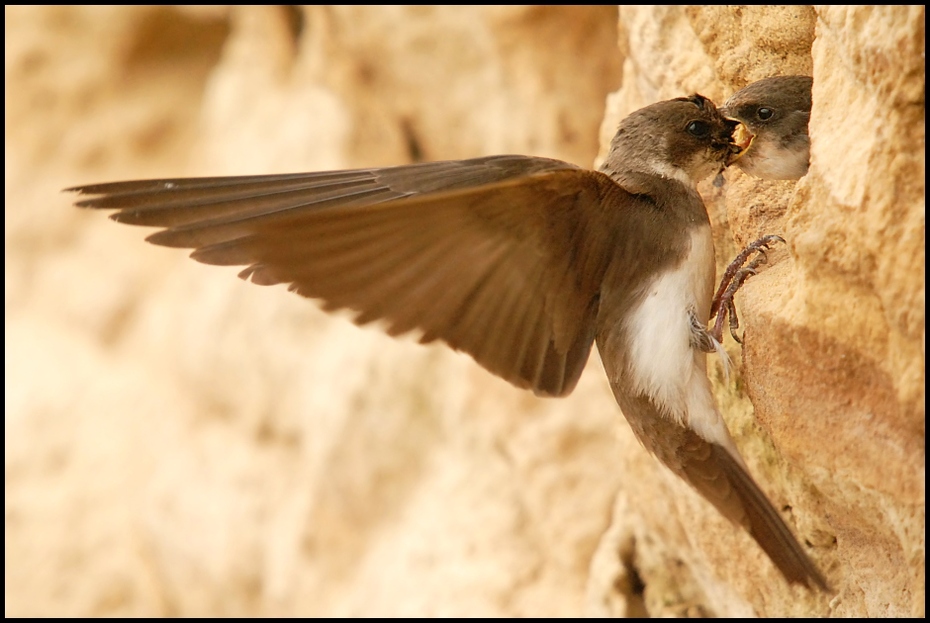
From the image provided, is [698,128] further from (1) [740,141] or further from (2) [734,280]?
(2) [734,280]

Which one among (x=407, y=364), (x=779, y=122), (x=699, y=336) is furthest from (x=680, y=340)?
(x=407, y=364)

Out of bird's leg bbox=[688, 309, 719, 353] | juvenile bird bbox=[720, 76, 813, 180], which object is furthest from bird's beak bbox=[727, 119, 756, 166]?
bird's leg bbox=[688, 309, 719, 353]

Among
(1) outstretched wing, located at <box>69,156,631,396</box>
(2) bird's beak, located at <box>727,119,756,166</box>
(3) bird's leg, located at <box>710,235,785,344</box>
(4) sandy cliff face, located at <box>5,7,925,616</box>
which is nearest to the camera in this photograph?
(4) sandy cliff face, located at <box>5,7,925,616</box>

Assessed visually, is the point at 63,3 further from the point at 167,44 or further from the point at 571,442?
the point at 571,442

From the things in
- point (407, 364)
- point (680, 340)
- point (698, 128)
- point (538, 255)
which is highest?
point (698, 128)

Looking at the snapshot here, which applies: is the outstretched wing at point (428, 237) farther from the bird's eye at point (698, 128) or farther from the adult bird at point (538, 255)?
the bird's eye at point (698, 128)

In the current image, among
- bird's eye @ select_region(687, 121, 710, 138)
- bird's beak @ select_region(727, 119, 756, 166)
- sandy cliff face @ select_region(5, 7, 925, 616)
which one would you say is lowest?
sandy cliff face @ select_region(5, 7, 925, 616)

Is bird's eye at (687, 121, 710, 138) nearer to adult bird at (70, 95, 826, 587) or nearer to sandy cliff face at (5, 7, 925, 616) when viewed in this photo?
adult bird at (70, 95, 826, 587)

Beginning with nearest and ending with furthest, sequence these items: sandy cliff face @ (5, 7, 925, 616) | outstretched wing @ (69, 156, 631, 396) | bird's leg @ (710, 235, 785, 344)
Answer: sandy cliff face @ (5, 7, 925, 616) < outstretched wing @ (69, 156, 631, 396) < bird's leg @ (710, 235, 785, 344)
